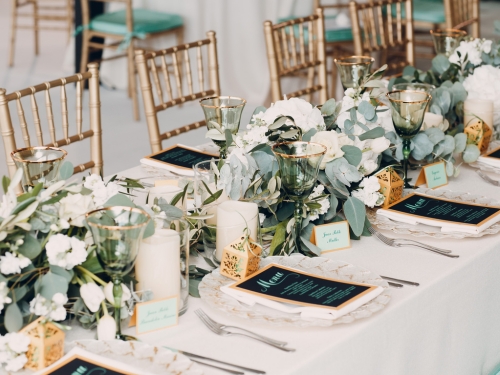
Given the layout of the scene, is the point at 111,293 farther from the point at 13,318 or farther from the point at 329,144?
the point at 329,144

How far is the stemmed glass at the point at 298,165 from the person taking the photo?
1.22 meters

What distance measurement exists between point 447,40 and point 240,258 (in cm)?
137

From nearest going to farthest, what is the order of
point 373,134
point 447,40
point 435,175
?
point 373,134, point 435,175, point 447,40

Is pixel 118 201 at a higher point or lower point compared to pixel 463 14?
lower

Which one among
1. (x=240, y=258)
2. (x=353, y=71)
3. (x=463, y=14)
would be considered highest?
(x=463, y=14)

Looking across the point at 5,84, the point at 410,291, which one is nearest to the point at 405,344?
the point at 410,291

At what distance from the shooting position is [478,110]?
1955 mm

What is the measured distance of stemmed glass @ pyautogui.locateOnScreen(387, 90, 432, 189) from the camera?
5.08 feet

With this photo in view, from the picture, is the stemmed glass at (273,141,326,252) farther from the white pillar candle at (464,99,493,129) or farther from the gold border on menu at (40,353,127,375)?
the white pillar candle at (464,99,493,129)

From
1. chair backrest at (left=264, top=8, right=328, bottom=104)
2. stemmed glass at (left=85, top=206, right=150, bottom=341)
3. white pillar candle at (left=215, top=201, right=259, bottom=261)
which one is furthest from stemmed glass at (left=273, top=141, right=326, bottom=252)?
chair backrest at (left=264, top=8, right=328, bottom=104)

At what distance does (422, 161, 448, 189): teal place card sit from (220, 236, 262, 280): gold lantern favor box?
636mm

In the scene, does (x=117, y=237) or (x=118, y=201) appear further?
(x=118, y=201)

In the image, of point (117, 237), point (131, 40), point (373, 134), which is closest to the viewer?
point (117, 237)

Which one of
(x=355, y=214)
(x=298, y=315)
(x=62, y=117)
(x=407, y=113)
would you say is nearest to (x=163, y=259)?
(x=298, y=315)
